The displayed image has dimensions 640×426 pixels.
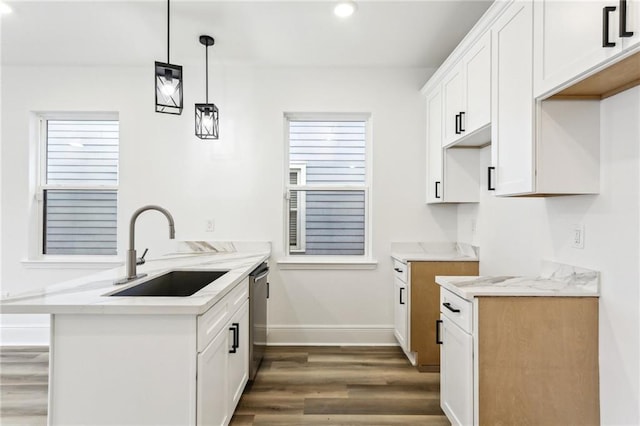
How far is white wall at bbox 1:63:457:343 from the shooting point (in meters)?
3.36

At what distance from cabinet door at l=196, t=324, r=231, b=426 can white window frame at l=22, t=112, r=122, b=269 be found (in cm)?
218

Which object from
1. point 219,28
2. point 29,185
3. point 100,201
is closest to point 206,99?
→ point 219,28

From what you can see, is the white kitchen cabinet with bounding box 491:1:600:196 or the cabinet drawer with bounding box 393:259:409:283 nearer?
the white kitchen cabinet with bounding box 491:1:600:196

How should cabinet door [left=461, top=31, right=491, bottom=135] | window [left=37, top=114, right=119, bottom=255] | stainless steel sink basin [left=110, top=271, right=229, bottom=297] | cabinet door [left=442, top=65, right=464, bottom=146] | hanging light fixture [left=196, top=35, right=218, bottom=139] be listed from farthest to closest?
window [left=37, top=114, right=119, bottom=255] → hanging light fixture [left=196, top=35, right=218, bottom=139] → cabinet door [left=442, top=65, right=464, bottom=146] → stainless steel sink basin [left=110, top=271, right=229, bottom=297] → cabinet door [left=461, top=31, right=491, bottom=135]

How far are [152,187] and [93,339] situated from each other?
227cm

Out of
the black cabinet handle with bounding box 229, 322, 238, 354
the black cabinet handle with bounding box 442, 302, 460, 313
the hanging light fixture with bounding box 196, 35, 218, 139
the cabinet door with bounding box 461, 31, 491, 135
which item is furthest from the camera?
the hanging light fixture with bounding box 196, 35, 218, 139

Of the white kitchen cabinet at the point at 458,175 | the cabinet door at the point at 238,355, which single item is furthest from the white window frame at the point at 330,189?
the cabinet door at the point at 238,355

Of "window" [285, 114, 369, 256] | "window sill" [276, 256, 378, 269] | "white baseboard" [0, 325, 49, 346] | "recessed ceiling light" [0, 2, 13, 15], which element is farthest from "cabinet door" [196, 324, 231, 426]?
"recessed ceiling light" [0, 2, 13, 15]

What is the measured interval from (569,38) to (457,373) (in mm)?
1629

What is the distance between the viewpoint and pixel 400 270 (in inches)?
120

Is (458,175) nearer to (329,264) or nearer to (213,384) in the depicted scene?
(329,264)

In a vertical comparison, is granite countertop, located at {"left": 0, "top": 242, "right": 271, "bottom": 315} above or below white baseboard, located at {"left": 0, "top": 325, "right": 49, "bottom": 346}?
above

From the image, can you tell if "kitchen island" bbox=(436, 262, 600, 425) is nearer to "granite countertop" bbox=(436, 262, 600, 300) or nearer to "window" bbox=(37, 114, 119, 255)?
"granite countertop" bbox=(436, 262, 600, 300)

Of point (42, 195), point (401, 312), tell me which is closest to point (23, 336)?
point (42, 195)
